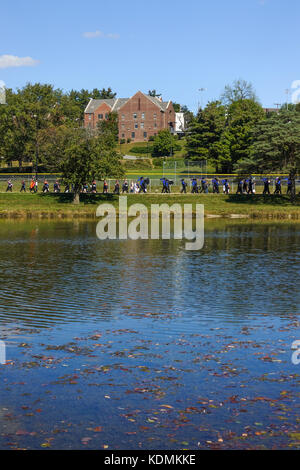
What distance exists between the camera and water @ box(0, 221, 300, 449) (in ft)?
34.9

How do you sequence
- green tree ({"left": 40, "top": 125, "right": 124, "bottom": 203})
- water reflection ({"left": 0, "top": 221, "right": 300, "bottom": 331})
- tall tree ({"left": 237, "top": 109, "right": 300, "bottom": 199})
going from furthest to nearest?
tall tree ({"left": 237, "top": 109, "right": 300, "bottom": 199}), green tree ({"left": 40, "top": 125, "right": 124, "bottom": 203}), water reflection ({"left": 0, "top": 221, "right": 300, "bottom": 331})

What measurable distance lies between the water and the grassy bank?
35.8 metres

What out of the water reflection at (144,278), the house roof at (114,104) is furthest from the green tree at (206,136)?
the water reflection at (144,278)

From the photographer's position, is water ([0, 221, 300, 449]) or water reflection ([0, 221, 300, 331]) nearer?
water ([0, 221, 300, 449])

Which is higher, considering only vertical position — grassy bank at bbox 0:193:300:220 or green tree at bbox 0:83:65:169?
green tree at bbox 0:83:65:169

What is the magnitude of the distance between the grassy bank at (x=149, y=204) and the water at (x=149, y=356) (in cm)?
3580

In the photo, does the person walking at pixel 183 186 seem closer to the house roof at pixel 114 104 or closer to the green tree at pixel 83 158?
the green tree at pixel 83 158

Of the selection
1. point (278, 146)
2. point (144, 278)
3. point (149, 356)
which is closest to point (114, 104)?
point (278, 146)

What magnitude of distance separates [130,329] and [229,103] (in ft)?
446

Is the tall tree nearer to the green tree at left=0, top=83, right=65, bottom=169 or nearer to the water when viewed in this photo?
the water

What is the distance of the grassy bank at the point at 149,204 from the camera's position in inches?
2623

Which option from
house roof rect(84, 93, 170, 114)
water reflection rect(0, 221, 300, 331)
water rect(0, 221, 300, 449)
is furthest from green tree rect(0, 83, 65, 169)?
water rect(0, 221, 300, 449)

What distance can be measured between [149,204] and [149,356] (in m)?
55.1

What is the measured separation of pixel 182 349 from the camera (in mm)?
15492
